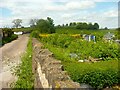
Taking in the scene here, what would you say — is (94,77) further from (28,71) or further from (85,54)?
(85,54)

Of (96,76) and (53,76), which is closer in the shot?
(53,76)

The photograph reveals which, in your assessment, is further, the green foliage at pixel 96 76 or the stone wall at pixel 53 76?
the green foliage at pixel 96 76

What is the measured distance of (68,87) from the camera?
362 centimetres

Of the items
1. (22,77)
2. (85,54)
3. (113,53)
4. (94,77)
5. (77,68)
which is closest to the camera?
(94,77)

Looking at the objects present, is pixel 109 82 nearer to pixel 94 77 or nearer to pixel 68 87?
pixel 94 77

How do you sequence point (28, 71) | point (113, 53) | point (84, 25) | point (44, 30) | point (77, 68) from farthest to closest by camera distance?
point (84, 25)
point (44, 30)
point (113, 53)
point (28, 71)
point (77, 68)

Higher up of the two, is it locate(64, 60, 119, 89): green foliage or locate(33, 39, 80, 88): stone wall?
locate(33, 39, 80, 88): stone wall

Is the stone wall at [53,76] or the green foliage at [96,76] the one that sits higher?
the stone wall at [53,76]

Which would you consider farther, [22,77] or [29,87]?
[22,77]

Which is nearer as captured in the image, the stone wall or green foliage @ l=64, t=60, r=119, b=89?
the stone wall

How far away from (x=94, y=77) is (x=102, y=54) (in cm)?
636

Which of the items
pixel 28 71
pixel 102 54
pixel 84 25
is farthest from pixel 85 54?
pixel 84 25

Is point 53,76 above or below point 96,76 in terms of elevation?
above

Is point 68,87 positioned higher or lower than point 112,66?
higher
